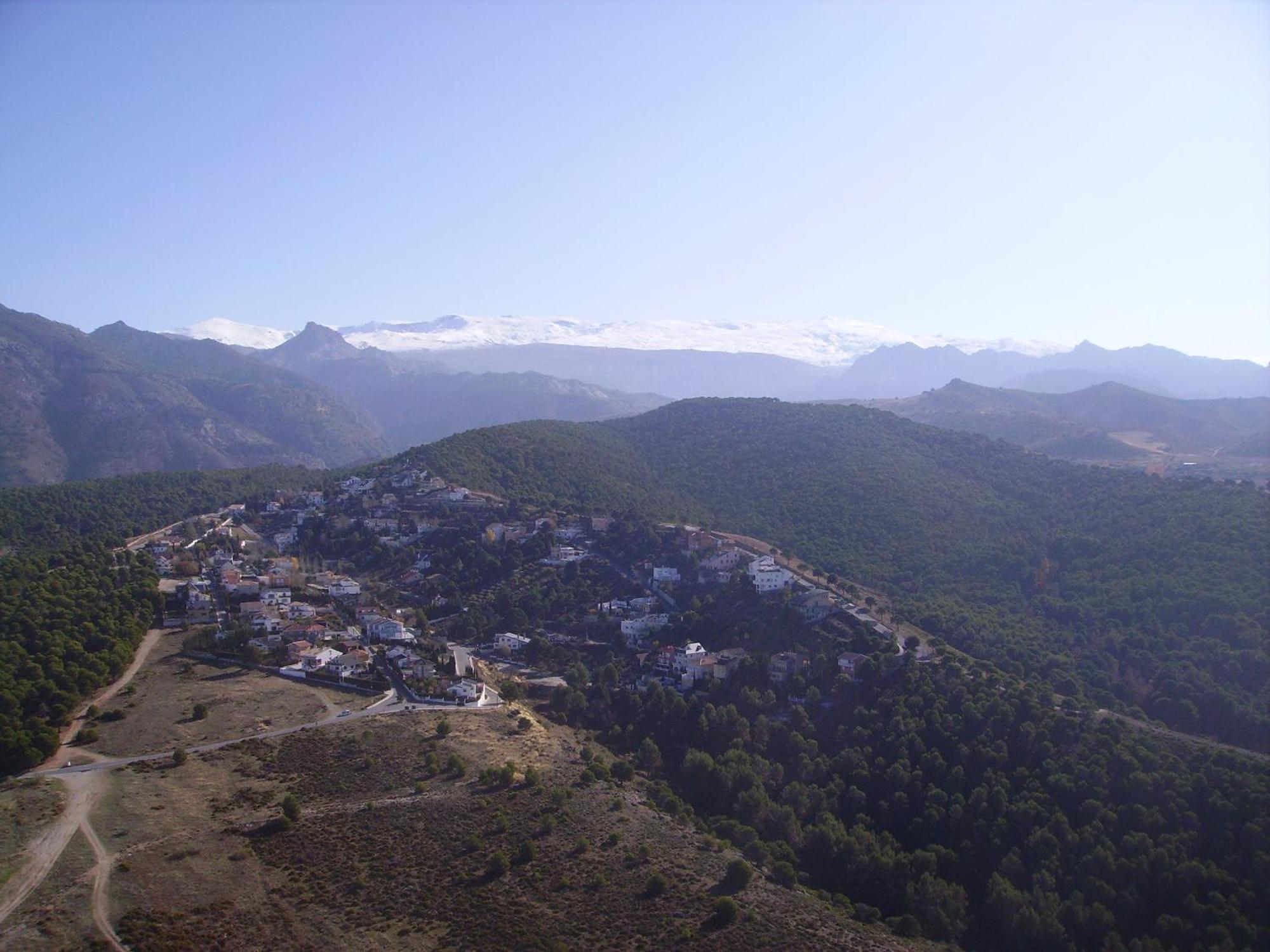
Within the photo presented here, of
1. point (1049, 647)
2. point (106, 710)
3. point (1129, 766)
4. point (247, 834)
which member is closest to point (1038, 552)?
point (1049, 647)

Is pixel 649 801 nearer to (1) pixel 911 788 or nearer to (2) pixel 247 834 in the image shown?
(1) pixel 911 788

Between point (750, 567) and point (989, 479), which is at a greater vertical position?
point (989, 479)

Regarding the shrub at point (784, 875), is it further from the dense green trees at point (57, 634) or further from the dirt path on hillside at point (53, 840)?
the dense green trees at point (57, 634)

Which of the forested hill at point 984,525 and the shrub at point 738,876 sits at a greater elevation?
the forested hill at point 984,525

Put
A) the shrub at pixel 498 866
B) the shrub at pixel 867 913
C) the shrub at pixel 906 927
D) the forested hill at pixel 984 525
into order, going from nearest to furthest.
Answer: the shrub at pixel 498 866, the shrub at pixel 906 927, the shrub at pixel 867 913, the forested hill at pixel 984 525

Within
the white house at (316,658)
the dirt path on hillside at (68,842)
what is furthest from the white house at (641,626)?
the dirt path on hillside at (68,842)

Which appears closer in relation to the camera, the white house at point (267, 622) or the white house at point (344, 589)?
the white house at point (267, 622)
